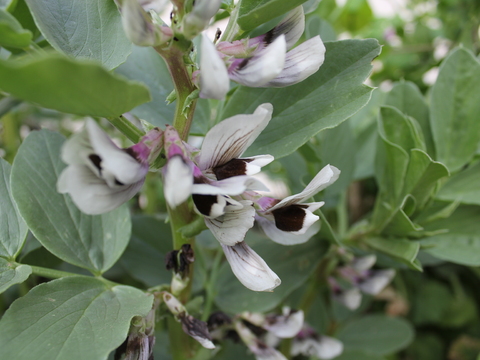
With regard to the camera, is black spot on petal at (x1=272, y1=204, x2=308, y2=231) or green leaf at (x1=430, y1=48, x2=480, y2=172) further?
green leaf at (x1=430, y1=48, x2=480, y2=172)

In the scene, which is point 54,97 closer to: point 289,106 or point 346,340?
point 289,106

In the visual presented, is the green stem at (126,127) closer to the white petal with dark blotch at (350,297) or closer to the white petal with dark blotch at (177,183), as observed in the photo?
the white petal with dark blotch at (177,183)

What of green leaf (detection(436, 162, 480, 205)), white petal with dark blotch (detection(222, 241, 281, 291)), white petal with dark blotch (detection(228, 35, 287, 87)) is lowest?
green leaf (detection(436, 162, 480, 205))

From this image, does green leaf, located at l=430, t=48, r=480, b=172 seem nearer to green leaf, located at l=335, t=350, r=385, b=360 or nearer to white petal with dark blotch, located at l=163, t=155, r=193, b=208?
green leaf, located at l=335, t=350, r=385, b=360

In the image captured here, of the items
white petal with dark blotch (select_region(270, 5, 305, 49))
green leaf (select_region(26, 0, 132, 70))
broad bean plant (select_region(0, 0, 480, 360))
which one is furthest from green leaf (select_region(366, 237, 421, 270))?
green leaf (select_region(26, 0, 132, 70))

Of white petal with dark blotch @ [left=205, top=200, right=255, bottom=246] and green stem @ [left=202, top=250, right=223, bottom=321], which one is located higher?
white petal with dark blotch @ [left=205, top=200, right=255, bottom=246]

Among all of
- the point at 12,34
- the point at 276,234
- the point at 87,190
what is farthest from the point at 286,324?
the point at 12,34

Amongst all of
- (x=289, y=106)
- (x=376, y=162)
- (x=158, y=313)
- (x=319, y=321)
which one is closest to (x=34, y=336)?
(x=158, y=313)

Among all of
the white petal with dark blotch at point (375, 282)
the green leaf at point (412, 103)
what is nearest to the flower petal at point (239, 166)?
the green leaf at point (412, 103)
